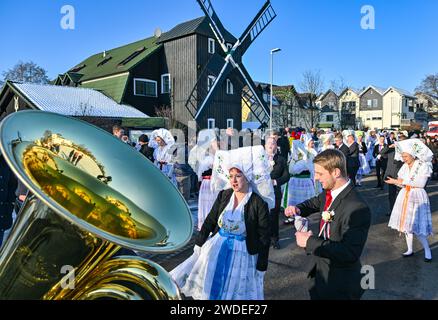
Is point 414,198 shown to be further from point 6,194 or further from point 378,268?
point 6,194

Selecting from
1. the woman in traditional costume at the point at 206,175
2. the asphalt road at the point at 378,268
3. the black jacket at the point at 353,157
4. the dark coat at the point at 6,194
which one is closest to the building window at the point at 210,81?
the black jacket at the point at 353,157

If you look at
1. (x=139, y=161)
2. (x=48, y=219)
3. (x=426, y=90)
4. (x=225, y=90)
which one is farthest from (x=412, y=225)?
(x=426, y=90)

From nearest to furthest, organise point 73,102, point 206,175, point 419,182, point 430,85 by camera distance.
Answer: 1. point 419,182
2. point 206,175
3. point 73,102
4. point 430,85

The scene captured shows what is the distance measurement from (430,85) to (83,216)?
217 feet

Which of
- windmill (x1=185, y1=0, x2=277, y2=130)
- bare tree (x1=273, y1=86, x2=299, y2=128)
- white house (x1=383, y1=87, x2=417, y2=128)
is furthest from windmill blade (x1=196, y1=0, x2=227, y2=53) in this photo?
white house (x1=383, y1=87, x2=417, y2=128)

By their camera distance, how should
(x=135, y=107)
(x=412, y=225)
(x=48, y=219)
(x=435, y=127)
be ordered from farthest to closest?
1. (x=435, y=127)
2. (x=135, y=107)
3. (x=412, y=225)
4. (x=48, y=219)

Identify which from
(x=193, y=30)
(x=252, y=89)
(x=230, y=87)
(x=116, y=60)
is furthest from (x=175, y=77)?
(x=116, y=60)

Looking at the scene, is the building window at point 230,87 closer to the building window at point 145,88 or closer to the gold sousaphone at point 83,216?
the building window at point 145,88

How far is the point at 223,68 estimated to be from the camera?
22625mm

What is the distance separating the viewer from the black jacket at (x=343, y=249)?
2.31m

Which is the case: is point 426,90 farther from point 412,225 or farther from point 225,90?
point 412,225

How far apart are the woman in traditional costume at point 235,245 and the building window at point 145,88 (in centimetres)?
2221
